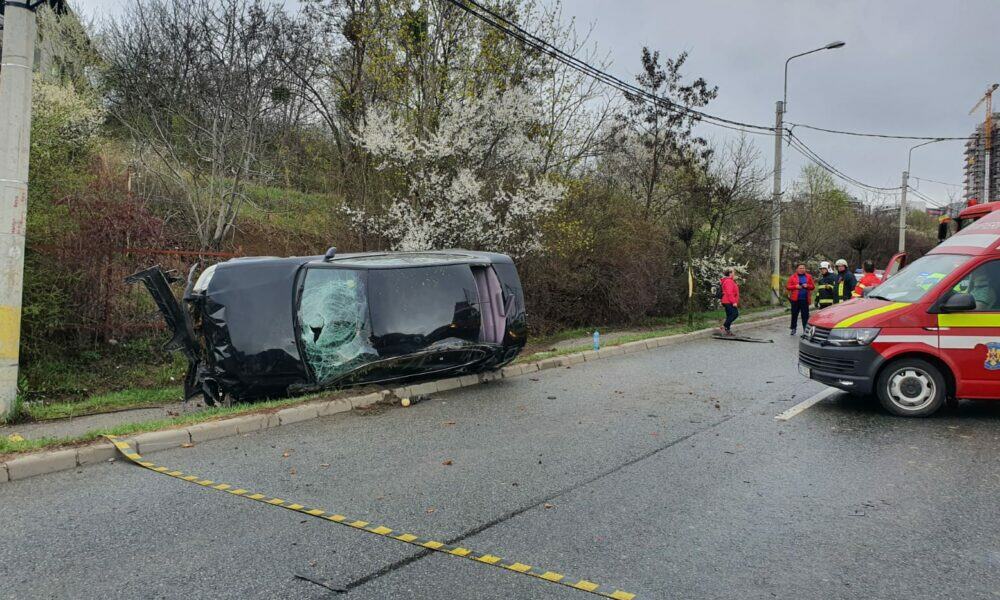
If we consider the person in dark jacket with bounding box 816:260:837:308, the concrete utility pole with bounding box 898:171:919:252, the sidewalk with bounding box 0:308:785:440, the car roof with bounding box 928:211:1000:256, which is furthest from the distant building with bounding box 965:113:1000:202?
the sidewalk with bounding box 0:308:785:440

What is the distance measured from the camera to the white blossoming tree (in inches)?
543

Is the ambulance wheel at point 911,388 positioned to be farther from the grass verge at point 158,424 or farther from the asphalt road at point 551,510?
the grass verge at point 158,424

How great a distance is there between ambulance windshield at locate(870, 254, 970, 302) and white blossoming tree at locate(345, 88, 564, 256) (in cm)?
777

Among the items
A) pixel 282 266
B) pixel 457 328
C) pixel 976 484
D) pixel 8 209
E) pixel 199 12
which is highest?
pixel 199 12

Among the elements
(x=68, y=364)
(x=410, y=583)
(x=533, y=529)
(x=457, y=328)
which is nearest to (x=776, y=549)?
(x=533, y=529)

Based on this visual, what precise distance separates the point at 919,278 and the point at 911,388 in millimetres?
1477

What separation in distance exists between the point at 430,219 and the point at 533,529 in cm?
1060

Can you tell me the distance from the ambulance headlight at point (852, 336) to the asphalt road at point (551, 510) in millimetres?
841

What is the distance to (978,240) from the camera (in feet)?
24.8

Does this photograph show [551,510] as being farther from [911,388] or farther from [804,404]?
[911,388]

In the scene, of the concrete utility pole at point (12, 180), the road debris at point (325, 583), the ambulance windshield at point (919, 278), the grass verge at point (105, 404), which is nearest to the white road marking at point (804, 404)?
the ambulance windshield at point (919, 278)

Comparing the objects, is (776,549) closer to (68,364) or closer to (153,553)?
(153,553)

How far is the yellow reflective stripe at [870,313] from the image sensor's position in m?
7.40

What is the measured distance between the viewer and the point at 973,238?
25.2 ft
